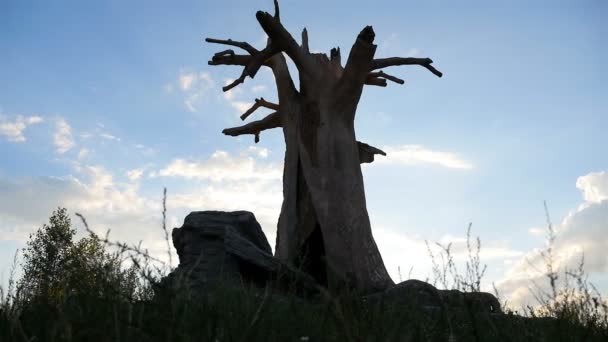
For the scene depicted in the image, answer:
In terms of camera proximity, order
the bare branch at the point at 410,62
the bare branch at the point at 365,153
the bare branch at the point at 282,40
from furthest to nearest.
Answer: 1. the bare branch at the point at 365,153
2. the bare branch at the point at 410,62
3. the bare branch at the point at 282,40

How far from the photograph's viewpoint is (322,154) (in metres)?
10.9

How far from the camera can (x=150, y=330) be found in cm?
284

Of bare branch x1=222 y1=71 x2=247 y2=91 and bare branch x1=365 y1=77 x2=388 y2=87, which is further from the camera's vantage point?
bare branch x1=365 y1=77 x2=388 y2=87

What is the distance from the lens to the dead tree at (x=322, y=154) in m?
10.5

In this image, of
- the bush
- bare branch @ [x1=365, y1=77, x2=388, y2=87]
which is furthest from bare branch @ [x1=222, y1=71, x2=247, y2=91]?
the bush

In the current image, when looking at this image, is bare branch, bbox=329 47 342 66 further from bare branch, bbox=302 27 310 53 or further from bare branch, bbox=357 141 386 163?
bare branch, bbox=357 141 386 163

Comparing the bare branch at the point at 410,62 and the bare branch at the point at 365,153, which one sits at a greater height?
the bare branch at the point at 410,62

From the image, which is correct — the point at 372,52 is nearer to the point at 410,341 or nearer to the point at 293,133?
the point at 293,133

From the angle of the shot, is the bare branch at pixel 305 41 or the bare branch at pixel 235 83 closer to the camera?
the bare branch at pixel 235 83

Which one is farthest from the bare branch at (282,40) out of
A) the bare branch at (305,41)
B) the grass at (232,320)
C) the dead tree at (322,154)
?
the grass at (232,320)

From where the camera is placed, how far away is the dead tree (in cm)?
1046

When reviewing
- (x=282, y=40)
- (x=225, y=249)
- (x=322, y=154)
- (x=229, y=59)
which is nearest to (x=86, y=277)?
(x=225, y=249)

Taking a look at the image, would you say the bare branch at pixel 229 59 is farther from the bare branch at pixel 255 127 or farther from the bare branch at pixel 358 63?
the bare branch at pixel 358 63

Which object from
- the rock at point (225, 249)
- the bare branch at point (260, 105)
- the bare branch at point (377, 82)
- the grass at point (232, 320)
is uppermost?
the bare branch at point (377, 82)
